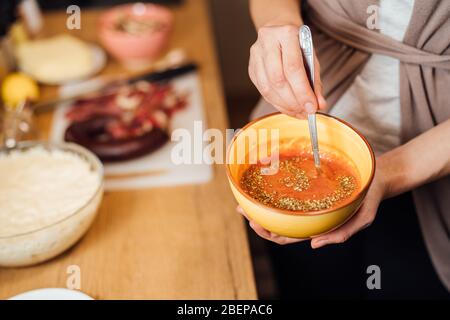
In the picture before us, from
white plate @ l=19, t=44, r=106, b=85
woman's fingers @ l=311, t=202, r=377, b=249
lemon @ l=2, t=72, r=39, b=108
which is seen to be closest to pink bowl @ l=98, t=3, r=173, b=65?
white plate @ l=19, t=44, r=106, b=85

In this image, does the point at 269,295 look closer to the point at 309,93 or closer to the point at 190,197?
the point at 190,197

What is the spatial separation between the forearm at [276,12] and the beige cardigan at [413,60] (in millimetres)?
59

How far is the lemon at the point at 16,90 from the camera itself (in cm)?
150

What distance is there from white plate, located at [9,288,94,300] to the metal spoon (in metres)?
0.52

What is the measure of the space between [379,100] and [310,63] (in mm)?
327

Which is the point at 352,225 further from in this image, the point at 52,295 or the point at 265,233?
the point at 52,295

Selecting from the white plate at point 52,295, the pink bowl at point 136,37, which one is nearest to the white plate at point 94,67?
the pink bowl at point 136,37

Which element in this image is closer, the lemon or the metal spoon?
the metal spoon

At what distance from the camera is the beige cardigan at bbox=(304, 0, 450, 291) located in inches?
37.5

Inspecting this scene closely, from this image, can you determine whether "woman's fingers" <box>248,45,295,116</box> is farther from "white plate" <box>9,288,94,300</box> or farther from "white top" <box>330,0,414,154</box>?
"white plate" <box>9,288,94,300</box>

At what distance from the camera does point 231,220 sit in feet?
3.81

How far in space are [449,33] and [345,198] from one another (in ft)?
1.33
